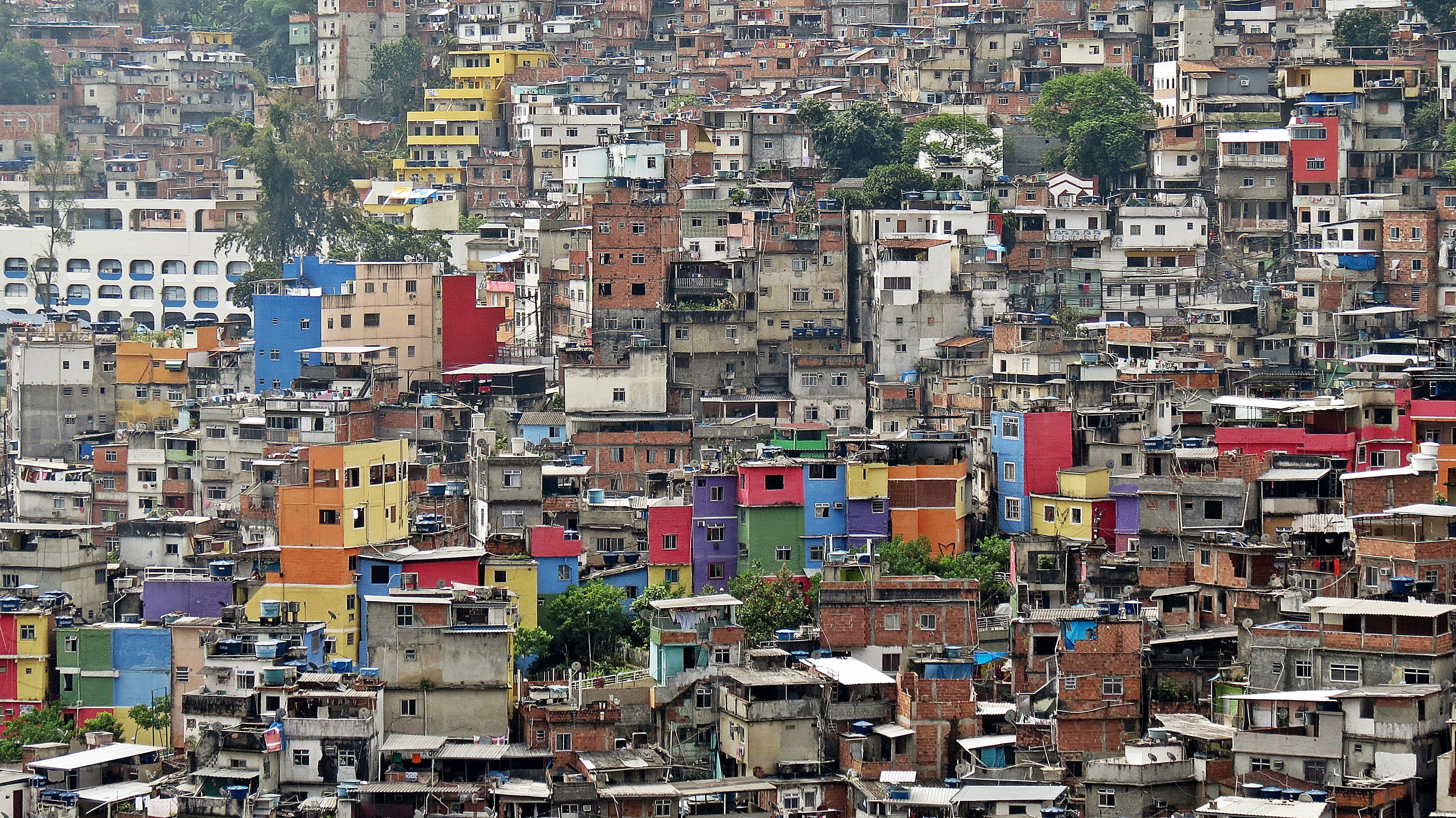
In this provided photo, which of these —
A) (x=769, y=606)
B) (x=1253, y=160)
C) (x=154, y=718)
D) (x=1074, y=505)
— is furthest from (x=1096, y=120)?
(x=154, y=718)

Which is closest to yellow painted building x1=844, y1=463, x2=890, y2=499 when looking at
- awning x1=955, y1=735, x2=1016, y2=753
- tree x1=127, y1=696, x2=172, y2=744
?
awning x1=955, y1=735, x2=1016, y2=753

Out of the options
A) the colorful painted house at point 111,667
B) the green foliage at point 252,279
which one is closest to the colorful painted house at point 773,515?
the colorful painted house at point 111,667

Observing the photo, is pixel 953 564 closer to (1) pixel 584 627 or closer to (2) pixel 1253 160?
(1) pixel 584 627

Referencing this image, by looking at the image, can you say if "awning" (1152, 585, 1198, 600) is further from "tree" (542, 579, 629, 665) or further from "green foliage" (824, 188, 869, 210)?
"green foliage" (824, 188, 869, 210)

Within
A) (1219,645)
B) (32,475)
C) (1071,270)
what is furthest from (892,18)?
(1219,645)

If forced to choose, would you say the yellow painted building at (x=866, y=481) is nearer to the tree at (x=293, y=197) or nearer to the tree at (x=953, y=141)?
the tree at (x=953, y=141)
